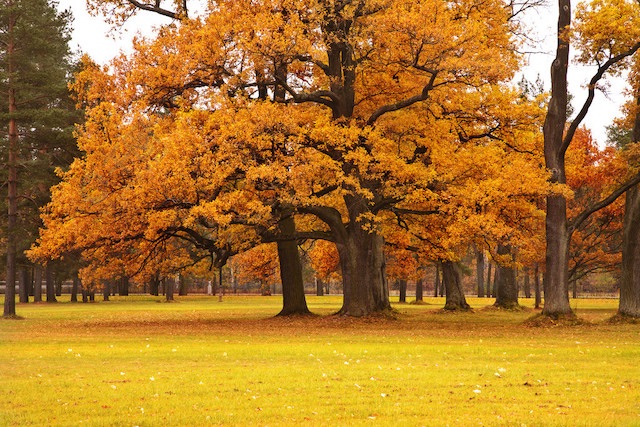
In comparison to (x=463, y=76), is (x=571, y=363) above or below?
below

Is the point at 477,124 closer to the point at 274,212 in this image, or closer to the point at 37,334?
the point at 274,212

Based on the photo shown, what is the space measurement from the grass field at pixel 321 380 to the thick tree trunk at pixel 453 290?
21.1 metres

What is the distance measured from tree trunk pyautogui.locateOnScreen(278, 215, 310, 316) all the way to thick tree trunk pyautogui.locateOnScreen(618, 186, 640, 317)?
565 inches

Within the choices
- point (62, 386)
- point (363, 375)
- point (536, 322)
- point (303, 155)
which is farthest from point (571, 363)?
point (303, 155)

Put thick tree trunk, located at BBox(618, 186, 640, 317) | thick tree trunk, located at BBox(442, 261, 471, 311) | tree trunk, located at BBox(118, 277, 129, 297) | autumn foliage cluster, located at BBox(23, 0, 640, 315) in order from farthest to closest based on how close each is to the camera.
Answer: tree trunk, located at BBox(118, 277, 129, 297), thick tree trunk, located at BBox(442, 261, 471, 311), thick tree trunk, located at BBox(618, 186, 640, 317), autumn foliage cluster, located at BBox(23, 0, 640, 315)

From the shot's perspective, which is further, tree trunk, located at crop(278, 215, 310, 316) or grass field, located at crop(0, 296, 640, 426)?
tree trunk, located at crop(278, 215, 310, 316)

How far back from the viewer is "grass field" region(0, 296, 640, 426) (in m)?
9.81

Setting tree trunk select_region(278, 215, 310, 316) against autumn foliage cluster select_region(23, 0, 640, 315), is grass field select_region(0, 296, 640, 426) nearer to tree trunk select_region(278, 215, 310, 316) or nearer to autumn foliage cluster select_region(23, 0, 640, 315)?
autumn foliage cluster select_region(23, 0, 640, 315)

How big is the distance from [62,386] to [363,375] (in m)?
4.99

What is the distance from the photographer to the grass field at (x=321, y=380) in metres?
9.81

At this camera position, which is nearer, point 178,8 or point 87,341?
point 87,341

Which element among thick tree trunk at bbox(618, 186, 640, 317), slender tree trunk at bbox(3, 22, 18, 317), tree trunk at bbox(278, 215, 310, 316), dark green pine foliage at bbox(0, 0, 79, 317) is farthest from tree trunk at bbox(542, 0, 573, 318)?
slender tree trunk at bbox(3, 22, 18, 317)

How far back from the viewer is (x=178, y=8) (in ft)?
113

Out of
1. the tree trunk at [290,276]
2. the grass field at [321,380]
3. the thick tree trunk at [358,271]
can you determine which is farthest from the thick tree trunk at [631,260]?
the tree trunk at [290,276]
